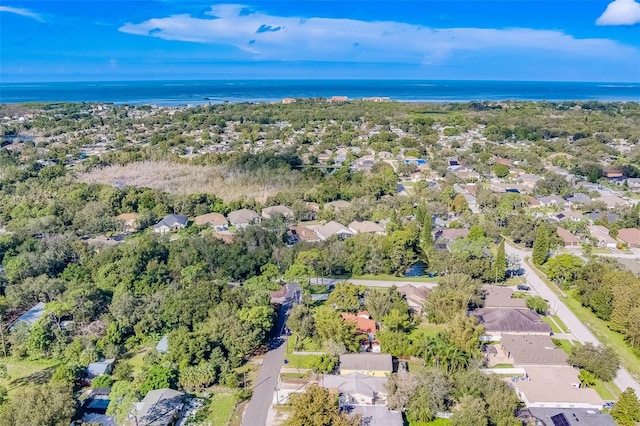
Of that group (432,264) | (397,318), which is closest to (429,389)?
(397,318)

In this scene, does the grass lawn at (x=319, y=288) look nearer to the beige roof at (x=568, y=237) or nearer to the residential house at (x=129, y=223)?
the residential house at (x=129, y=223)

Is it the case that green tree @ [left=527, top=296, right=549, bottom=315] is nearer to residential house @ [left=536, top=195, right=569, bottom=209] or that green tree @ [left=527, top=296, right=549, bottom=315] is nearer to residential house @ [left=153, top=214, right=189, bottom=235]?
residential house @ [left=536, top=195, right=569, bottom=209]

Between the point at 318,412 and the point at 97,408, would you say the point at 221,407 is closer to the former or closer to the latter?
the point at 97,408

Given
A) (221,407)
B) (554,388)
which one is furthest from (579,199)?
(221,407)

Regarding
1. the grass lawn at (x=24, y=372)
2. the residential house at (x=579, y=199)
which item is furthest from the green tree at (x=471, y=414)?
the residential house at (x=579, y=199)

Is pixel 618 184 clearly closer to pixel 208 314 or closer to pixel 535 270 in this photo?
pixel 535 270

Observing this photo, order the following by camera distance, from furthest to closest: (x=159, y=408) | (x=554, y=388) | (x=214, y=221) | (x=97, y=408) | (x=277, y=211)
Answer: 1. (x=277, y=211)
2. (x=214, y=221)
3. (x=554, y=388)
4. (x=97, y=408)
5. (x=159, y=408)
